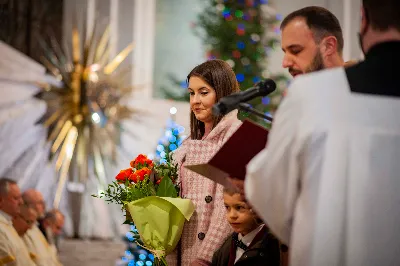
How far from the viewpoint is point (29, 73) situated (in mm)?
7672

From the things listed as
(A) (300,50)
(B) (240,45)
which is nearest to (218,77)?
(A) (300,50)

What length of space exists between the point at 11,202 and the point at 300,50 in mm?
3868

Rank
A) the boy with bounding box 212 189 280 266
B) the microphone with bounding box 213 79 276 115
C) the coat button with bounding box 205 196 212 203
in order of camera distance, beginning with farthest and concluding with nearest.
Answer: the coat button with bounding box 205 196 212 203 < the boy with bounding box 212 189 280 266 < the microphone with bounding box 213 79 276 115

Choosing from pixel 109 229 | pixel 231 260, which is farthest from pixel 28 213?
pixel 231 260

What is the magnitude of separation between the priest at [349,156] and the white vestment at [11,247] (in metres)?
3.58

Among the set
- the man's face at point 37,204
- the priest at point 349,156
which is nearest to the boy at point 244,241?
the priest at point 349,156

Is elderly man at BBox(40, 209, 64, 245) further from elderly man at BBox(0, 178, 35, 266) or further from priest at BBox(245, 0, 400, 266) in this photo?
priest at BBox(245, 0, 400, 266)

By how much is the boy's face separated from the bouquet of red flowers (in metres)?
0.23

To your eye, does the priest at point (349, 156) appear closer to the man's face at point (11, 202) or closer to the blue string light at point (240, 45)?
the man's face at point (11, 202)

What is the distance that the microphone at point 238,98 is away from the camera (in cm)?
217

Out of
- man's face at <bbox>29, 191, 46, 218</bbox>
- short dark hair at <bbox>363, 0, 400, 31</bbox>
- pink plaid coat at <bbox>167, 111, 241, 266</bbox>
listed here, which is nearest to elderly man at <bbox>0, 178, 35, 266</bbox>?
man's face at <bbox>29, 191, 46, 218</bbox>

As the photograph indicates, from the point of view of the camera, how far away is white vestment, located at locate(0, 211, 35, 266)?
495 centimetres

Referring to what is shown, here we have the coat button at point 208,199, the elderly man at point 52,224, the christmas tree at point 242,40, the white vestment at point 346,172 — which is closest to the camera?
the white vestment at point 346,172

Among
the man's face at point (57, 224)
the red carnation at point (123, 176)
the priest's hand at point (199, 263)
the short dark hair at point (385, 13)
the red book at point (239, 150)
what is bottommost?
the man's face at point (57, 224)
